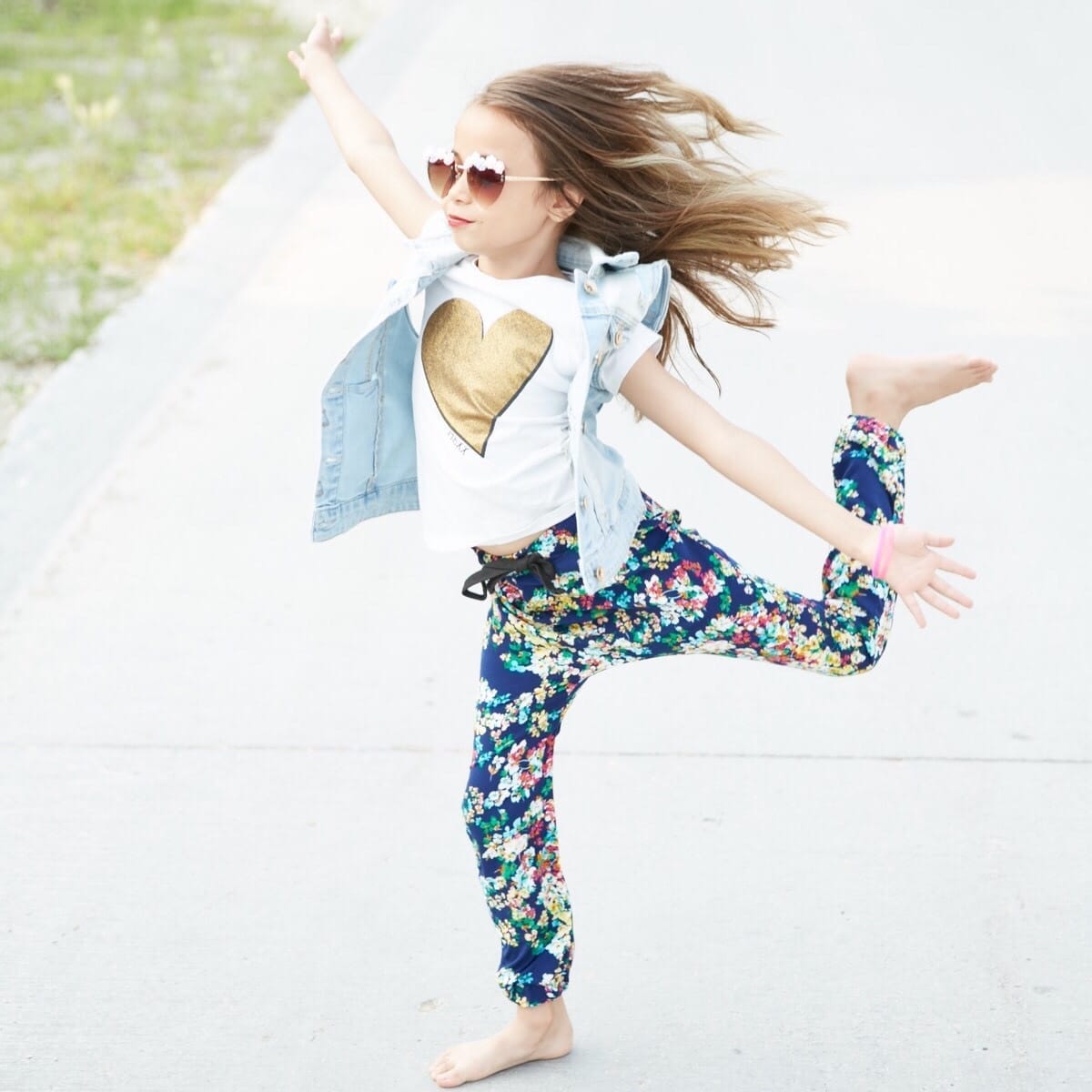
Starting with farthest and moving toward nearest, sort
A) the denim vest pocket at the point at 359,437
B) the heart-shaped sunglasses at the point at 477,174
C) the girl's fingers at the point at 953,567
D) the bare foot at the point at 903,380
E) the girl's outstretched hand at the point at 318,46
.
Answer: the girl's outstretched hand at the point at 318,46 → the bare foot at the point at 903,380 → the denim vest pocket at the point at 359,437 → the heart-shaped sunglasses at the point at 477,174 → the girl's fingers at the point at 953,567

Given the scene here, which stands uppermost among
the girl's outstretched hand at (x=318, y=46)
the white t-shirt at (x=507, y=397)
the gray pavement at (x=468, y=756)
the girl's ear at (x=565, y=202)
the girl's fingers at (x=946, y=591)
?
the girl's outstretched hand at (x=318, y=46)

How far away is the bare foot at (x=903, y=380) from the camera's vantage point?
252 centimetres

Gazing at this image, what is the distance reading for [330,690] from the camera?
3508mm

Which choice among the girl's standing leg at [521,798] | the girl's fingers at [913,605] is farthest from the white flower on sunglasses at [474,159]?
the girl's fingers at [913,605]

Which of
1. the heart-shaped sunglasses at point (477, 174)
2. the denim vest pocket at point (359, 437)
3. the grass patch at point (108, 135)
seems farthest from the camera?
the grass patch at point (108, 135)

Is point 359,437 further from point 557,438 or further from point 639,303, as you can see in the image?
point 639,303

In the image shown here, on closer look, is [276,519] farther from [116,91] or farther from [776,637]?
[116,91]

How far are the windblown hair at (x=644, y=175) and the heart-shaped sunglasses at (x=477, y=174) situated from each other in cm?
7

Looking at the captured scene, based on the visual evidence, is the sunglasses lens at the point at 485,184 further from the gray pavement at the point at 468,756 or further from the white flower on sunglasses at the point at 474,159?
the gray pavement at the point at 468,756

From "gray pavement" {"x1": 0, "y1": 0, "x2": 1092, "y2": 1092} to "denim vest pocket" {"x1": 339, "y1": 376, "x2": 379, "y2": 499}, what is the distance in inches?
31.5

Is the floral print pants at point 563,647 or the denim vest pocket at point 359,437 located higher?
the denim vest pocket at point 359,437

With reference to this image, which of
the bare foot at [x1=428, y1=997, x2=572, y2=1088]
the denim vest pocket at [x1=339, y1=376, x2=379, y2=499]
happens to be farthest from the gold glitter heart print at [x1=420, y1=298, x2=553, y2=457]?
the bare foot at [x1=428, y1=997, x2=572, y2=1088]

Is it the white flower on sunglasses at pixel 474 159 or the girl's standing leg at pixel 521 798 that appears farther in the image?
the girl's standing leg at pixel 521 798

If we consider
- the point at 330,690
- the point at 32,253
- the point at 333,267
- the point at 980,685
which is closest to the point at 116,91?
the point at 32,253
